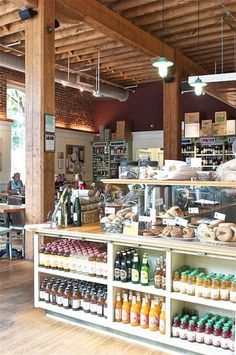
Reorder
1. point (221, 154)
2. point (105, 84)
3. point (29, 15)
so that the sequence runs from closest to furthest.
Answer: point (29, 15) < point (221, 154) < point (105, 84)

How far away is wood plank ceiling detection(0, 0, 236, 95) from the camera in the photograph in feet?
21.5

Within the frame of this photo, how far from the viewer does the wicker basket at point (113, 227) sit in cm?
341

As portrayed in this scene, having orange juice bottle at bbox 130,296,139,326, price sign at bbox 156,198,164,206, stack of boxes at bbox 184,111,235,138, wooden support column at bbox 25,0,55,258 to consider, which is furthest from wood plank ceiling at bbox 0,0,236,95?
orange juice bottle at bbox 130,296,139,326

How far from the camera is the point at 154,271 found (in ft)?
10.8

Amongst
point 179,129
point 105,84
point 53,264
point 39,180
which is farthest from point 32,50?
point 105,84

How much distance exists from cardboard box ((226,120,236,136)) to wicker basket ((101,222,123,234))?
739cm

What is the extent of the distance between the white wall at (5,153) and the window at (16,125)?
391 mm

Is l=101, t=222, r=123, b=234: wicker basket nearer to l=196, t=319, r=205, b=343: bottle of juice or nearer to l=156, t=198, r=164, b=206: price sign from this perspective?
l=156, t=198, r=164, b=206: price sign

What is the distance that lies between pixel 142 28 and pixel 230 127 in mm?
3899

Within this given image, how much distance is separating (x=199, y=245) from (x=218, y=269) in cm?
36

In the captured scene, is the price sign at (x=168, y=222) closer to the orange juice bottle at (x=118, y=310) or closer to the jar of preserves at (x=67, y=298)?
the orange juice bottle at (x=118, y=310)

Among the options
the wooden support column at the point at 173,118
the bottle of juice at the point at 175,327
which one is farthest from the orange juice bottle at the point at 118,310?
the wooden support column at the point at 173,118

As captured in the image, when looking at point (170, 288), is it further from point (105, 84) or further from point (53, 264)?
Result: point (105, 84)

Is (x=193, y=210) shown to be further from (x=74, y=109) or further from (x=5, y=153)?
(x=74, y=109)
